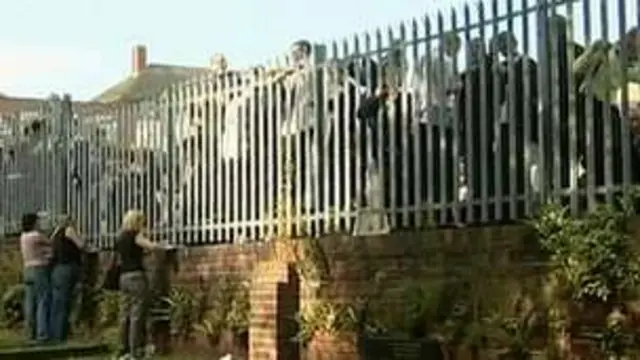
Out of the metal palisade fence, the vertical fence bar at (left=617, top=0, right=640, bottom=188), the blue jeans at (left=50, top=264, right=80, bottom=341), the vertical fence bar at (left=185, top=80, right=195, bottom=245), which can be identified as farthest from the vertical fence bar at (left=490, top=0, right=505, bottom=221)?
the blue jeans at (left=50, top=264, right=80, bottom=341)

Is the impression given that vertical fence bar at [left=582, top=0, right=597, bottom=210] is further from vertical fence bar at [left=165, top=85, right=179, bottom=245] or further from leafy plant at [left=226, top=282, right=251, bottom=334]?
vertical fence bar at [left=165, top=85, right=179, bottom=245]

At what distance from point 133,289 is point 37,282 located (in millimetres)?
2736

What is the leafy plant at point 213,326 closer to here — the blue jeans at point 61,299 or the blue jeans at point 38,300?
the blue jeans at point 61,299

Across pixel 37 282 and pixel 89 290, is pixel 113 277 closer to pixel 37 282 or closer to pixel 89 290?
pixel 37 282

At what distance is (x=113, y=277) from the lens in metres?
15.4

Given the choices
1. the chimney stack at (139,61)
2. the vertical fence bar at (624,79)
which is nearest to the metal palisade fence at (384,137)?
the vertical fence bar at (624,79)

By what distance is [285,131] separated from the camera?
13469mm

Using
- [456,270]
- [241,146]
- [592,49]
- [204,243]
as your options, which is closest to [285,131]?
[241,146]

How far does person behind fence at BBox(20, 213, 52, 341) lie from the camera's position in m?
16.2

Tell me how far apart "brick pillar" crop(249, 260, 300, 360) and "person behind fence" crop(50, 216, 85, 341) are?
410cm

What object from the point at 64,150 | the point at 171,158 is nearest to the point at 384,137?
the point at 171,158

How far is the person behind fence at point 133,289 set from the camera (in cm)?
1392

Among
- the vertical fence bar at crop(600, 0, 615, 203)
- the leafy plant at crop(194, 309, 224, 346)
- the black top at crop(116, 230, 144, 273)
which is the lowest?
the leafy plant at crop(194, 309, 224, 346)

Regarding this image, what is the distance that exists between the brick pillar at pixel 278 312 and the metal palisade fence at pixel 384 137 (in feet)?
1.81
